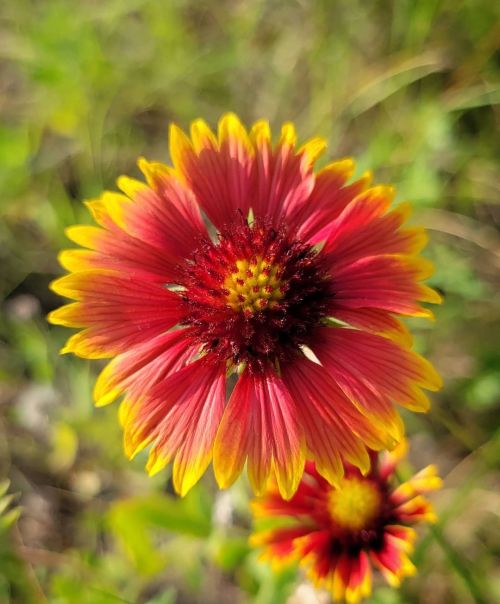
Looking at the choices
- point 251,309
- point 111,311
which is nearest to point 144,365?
point 111,311

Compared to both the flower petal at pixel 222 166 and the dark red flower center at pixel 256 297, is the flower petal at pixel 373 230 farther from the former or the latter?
the flower petal at pixel 222 166

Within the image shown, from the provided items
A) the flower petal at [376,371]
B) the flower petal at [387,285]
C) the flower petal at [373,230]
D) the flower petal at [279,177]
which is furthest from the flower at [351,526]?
the flower petal at [279,177]

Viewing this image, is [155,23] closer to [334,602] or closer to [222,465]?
[222,465]

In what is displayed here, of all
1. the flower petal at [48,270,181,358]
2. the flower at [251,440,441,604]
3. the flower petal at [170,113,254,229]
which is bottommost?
the flower at [251,440,441,604]

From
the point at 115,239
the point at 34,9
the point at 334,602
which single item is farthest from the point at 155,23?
the point at 334,602

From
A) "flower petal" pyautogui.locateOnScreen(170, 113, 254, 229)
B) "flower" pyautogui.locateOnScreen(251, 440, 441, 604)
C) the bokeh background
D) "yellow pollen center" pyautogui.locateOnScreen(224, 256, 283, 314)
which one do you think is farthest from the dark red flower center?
the bokeh background

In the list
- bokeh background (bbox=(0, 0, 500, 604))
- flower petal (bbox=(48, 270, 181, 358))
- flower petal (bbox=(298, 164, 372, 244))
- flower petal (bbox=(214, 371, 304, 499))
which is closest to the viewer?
flower petal (bbox=(214, 371, 304, 499))

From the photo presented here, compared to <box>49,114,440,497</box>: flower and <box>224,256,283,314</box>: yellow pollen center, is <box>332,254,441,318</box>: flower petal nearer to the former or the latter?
<box>49,114,440,497</box>: flower
